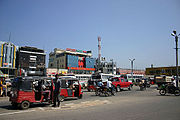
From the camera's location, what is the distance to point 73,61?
9300 centimetres

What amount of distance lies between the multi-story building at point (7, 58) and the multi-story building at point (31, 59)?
22.8ft

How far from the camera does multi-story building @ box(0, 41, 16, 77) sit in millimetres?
51781

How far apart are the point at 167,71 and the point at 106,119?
85733mm

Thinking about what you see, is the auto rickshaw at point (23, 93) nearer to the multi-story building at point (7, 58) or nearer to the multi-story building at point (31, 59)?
the multi-story building at point (7, 58)

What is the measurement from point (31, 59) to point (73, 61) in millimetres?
29845

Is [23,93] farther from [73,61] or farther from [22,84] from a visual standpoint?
[73,61]

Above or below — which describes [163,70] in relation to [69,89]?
above

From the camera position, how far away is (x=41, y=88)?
10750 mm

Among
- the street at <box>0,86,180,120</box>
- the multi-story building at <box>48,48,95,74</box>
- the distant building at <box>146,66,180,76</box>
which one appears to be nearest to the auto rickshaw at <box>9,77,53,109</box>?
the street at <box>0,86,180,120</box>

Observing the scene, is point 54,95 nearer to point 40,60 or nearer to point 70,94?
point 70,94

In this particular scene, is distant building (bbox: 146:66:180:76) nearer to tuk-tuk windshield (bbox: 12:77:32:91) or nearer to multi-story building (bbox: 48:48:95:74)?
multi-story building (bbox: 48:48:95:74)

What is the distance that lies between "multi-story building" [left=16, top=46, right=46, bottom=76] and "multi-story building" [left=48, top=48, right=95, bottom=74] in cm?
1919

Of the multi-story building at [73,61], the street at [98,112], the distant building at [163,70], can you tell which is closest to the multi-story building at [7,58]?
the multi-story building at [73,61]

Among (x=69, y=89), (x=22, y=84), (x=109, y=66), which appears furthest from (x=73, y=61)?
(x=22, y=84)
